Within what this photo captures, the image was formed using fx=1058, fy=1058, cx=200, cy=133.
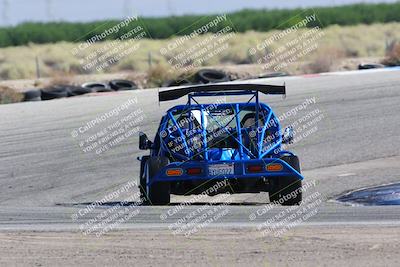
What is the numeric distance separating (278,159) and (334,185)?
285 centimetres

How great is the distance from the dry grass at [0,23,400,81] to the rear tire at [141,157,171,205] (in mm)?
29236

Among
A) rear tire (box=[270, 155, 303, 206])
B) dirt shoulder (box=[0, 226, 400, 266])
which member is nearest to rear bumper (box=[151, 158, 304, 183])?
rear tire (box=[270, 155, 303, 206])

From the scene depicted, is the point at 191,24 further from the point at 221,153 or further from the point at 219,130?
the point at 221,153

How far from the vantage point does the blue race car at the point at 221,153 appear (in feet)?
41.4

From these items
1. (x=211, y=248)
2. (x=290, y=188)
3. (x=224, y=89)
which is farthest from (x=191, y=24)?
(x=211, y=248)

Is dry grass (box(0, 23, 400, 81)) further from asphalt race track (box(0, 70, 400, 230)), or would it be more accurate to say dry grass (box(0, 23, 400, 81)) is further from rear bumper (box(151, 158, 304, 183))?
rear bumper (box(151, 158, 304, 183))

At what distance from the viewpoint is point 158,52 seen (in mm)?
55125

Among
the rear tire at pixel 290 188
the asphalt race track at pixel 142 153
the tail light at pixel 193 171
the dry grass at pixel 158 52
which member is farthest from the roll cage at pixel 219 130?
the dry grass at pixel 158 52

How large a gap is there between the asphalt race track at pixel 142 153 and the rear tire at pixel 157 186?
0.45 m

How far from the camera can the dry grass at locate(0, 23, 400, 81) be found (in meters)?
48.9

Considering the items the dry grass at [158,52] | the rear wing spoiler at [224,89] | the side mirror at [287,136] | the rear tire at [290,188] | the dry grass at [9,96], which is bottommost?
the dry grass at [158,52]

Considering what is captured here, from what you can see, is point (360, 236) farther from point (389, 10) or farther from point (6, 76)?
point (389, 10)

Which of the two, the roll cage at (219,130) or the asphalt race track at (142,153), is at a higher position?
the roll cage at (219,130)

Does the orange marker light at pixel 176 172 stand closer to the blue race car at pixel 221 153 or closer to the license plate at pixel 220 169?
the blue race car at pixel 221 153
